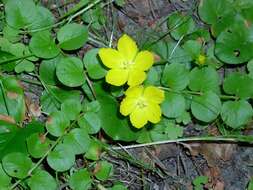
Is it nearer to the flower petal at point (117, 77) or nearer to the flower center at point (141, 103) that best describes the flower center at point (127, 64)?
the flower petal at point (117, 77)

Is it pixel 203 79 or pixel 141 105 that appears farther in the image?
pixel 203 79

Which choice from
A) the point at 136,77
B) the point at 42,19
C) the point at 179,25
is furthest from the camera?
the point at 179,25

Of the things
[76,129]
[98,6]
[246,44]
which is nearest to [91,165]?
[76,129]

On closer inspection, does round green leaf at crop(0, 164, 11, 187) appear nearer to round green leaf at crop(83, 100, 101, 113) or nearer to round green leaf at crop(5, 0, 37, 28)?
round green leaf at crop(83, 100, 101, 113)

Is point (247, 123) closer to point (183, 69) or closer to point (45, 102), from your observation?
point (183, 69)

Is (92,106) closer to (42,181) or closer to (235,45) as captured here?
(42,181)

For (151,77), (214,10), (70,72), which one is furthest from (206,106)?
(70,72)
